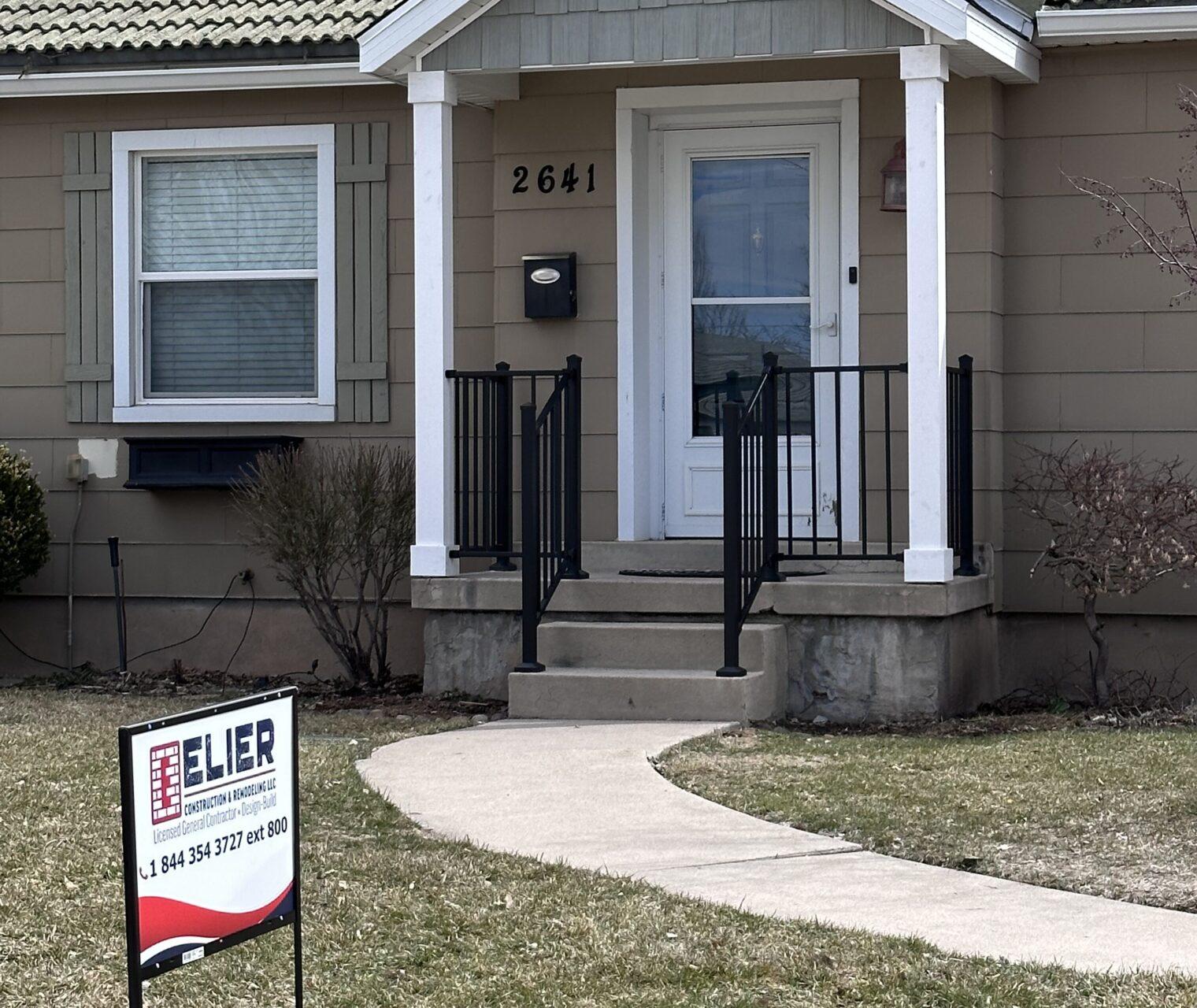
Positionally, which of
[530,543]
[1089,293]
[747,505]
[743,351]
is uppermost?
[1089,293]

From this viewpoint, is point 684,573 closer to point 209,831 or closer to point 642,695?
point 642,695

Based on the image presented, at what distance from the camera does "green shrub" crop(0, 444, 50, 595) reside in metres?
9.01

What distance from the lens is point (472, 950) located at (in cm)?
418

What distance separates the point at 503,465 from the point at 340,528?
869 mm

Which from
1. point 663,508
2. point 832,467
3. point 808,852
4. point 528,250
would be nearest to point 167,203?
point 528,250

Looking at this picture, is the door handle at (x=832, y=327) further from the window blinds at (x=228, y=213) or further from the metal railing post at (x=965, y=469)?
the window blinds at (x=228, y=213)

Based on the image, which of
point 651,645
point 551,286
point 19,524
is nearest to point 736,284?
point 551,286

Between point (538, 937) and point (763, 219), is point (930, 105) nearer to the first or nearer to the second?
point (763, 219)

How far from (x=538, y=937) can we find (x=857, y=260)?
5174 millimetres

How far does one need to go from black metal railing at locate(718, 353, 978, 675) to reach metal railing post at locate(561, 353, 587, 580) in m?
0.81

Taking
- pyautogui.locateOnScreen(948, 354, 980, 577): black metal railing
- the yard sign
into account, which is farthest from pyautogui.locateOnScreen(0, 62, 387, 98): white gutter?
the yard sign

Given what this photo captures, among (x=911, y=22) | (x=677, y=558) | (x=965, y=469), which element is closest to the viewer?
(x=911, y=22)

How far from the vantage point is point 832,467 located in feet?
28.8

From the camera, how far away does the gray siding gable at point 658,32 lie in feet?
25.3
